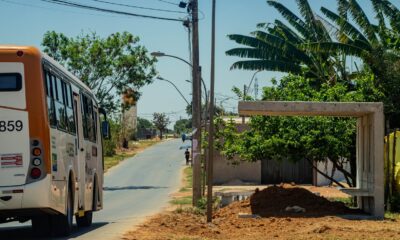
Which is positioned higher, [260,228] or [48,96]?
[48,96]

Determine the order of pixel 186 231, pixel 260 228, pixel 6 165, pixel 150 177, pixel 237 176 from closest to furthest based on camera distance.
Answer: pixel 6 165, pixel 186 231, pixel 260 228, pixel 237 176, pixel 150 177

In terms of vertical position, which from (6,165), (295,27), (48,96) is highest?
(295,27)

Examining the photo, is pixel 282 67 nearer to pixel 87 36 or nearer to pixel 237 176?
pixel 237 176

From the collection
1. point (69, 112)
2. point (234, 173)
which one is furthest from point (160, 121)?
point (69, 112)

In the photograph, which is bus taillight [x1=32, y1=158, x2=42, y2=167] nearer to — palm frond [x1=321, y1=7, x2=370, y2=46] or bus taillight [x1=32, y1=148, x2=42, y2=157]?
bus taillight [x1=32, y1=148, x2=42, y2=157]

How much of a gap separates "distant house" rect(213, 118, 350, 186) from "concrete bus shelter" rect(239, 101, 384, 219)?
20606 millimetres

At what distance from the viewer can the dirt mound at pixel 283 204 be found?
788 inches

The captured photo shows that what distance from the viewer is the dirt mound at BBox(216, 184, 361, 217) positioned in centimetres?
2001

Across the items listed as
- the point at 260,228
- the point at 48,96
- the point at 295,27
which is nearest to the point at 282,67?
the point at 295,27

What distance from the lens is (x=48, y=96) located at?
1216 cm

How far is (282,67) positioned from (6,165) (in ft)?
70.4

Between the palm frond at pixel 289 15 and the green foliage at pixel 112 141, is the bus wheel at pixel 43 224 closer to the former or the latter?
the palm frond at pixel 289 15

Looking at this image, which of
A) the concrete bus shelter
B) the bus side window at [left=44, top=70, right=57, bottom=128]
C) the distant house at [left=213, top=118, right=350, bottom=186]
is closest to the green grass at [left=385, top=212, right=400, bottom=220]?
the concrete bus shelter

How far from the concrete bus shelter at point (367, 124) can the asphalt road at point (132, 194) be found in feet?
14.9
